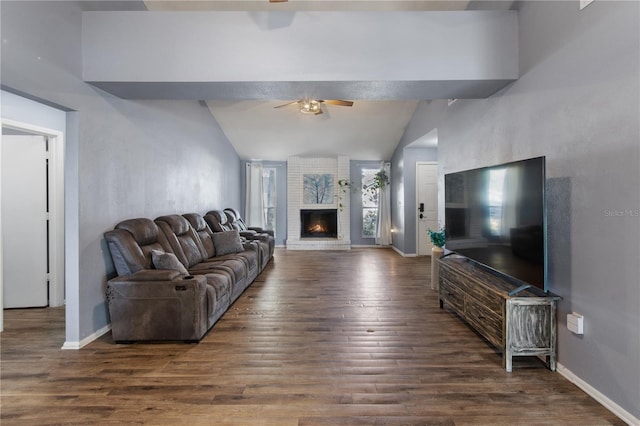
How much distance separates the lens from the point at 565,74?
228cm

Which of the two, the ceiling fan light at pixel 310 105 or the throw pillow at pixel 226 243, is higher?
the ceiling fan light at pixel 310 105

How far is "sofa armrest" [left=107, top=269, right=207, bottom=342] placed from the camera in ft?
9.26

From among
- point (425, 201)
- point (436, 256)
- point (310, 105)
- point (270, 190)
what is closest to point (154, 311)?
point (436, 256)

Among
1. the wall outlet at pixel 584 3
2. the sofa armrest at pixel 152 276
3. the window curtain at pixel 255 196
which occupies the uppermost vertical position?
the wall outlet at pixel 584 3

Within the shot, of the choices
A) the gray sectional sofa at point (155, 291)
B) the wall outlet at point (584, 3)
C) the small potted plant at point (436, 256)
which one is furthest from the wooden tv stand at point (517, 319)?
the gray sectional sofa at point (155, 291)

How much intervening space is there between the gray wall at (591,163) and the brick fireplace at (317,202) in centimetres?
560

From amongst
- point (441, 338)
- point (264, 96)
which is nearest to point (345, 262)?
point (441, 338)

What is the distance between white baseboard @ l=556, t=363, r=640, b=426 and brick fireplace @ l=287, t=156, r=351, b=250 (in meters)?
5.94

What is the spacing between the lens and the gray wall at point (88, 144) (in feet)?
7.66

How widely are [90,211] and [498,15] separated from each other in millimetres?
4121

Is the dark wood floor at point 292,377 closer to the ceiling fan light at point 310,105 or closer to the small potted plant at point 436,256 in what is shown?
the small potted plant at point 436,256

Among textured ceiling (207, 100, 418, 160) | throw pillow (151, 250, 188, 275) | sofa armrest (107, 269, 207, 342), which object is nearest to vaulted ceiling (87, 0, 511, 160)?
textured ceiling (207, 100, 418, 160)

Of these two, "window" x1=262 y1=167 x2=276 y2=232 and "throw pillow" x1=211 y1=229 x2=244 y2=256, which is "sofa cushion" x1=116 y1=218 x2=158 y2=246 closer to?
"throw pillow" x1=211 y1=229 x2=244 y2=256

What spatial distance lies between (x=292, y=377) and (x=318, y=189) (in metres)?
6.31
